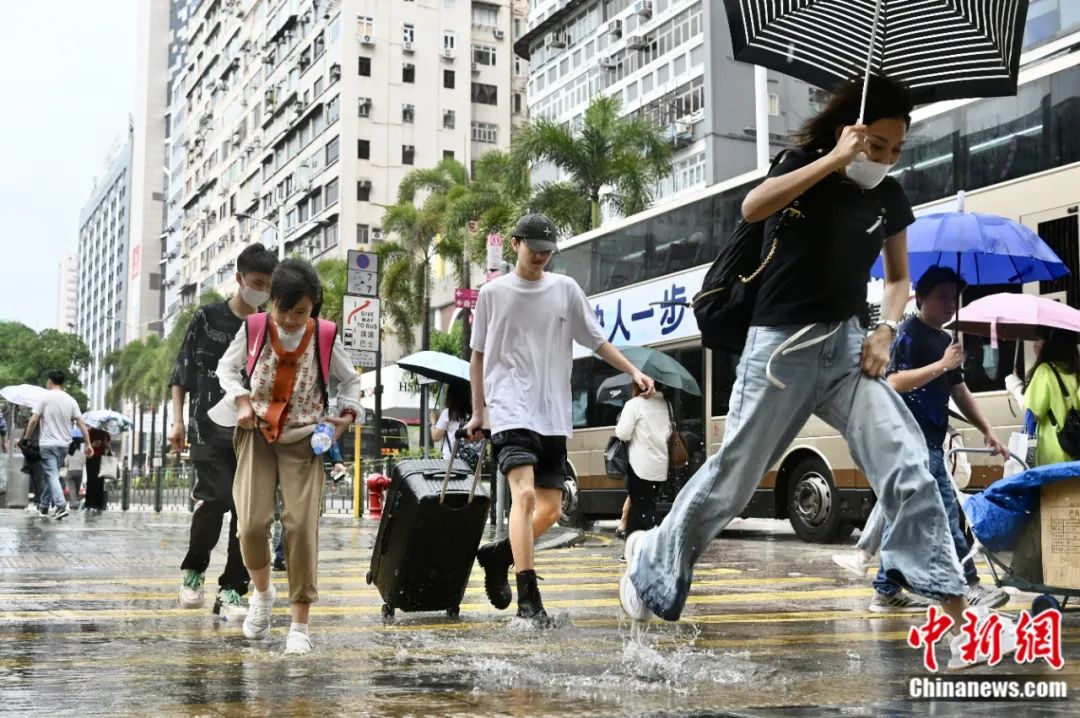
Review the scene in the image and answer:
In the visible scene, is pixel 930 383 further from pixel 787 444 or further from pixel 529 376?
pixel 787 444

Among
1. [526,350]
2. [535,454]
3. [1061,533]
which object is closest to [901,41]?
[526,350]

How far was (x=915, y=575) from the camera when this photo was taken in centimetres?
400

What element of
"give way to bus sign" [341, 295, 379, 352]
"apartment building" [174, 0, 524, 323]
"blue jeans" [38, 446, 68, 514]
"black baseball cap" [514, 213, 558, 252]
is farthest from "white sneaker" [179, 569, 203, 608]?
"apartment building" [174, 0, 524, 323]

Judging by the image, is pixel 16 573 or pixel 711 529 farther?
pixel 16 573

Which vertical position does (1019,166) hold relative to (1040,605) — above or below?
above

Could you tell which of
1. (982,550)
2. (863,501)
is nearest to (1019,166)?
(863,501)

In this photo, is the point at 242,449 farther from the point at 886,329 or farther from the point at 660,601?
the point at 886,329

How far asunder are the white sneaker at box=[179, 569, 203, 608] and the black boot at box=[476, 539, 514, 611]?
1.53 meters

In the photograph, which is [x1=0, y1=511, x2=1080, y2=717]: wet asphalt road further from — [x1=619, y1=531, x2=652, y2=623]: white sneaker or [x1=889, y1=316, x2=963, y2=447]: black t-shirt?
[x1=889, y1=316, x2=963, y2=447]: black t-shirt

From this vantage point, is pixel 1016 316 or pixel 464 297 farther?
pixel 464 297

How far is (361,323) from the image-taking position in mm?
22500

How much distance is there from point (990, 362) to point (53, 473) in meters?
12.8

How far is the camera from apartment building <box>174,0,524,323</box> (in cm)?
7638

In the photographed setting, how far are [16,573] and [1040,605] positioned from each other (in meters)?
6.54
